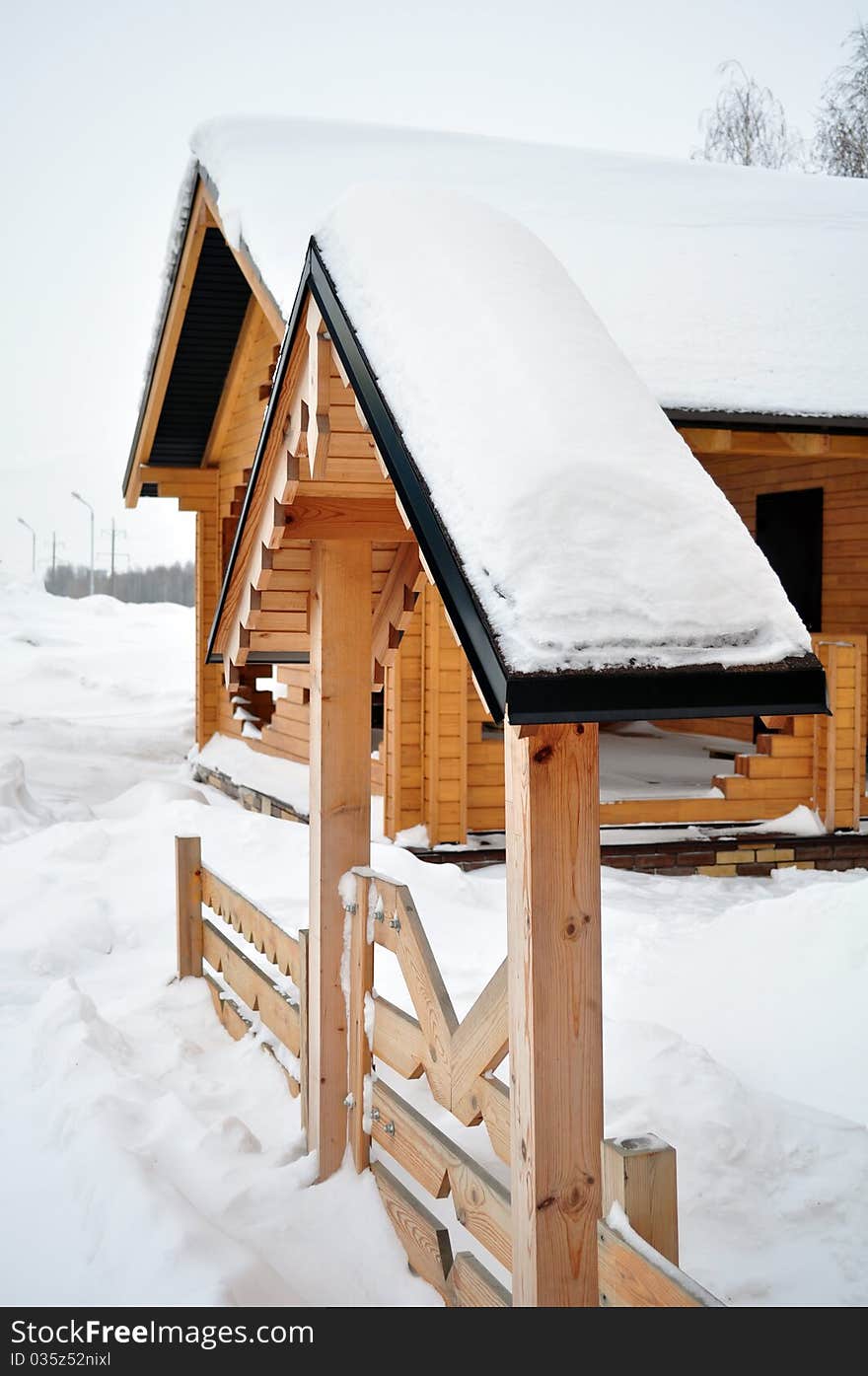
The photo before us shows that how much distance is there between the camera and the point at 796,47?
2146 inches

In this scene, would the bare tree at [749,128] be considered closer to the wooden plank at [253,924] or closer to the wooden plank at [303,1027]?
the wooden plank at [253,924]

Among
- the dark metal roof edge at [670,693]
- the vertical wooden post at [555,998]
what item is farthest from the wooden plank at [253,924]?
the dark metal roof edge at [670,693]

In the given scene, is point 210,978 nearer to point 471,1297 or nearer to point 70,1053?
point 70,1053

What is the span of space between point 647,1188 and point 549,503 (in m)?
1.23

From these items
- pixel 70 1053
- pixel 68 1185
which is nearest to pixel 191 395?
pixel 70 1053

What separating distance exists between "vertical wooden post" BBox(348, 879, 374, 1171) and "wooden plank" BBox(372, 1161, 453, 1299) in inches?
6.3

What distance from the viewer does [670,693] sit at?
2070mm

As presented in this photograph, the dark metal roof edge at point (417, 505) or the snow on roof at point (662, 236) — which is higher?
the snow on roof at point (662, 236)

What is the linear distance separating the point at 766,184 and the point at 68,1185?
41.3 feet

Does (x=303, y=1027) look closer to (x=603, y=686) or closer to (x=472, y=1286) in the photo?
(x=472, y=1286)

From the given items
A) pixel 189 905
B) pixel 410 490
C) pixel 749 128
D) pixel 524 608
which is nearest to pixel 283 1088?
pixel 189 905

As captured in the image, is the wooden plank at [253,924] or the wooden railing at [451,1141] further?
the wooden plank at [253,924]

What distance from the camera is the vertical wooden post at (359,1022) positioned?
384 cm

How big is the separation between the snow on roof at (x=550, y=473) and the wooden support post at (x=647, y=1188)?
882 mm
